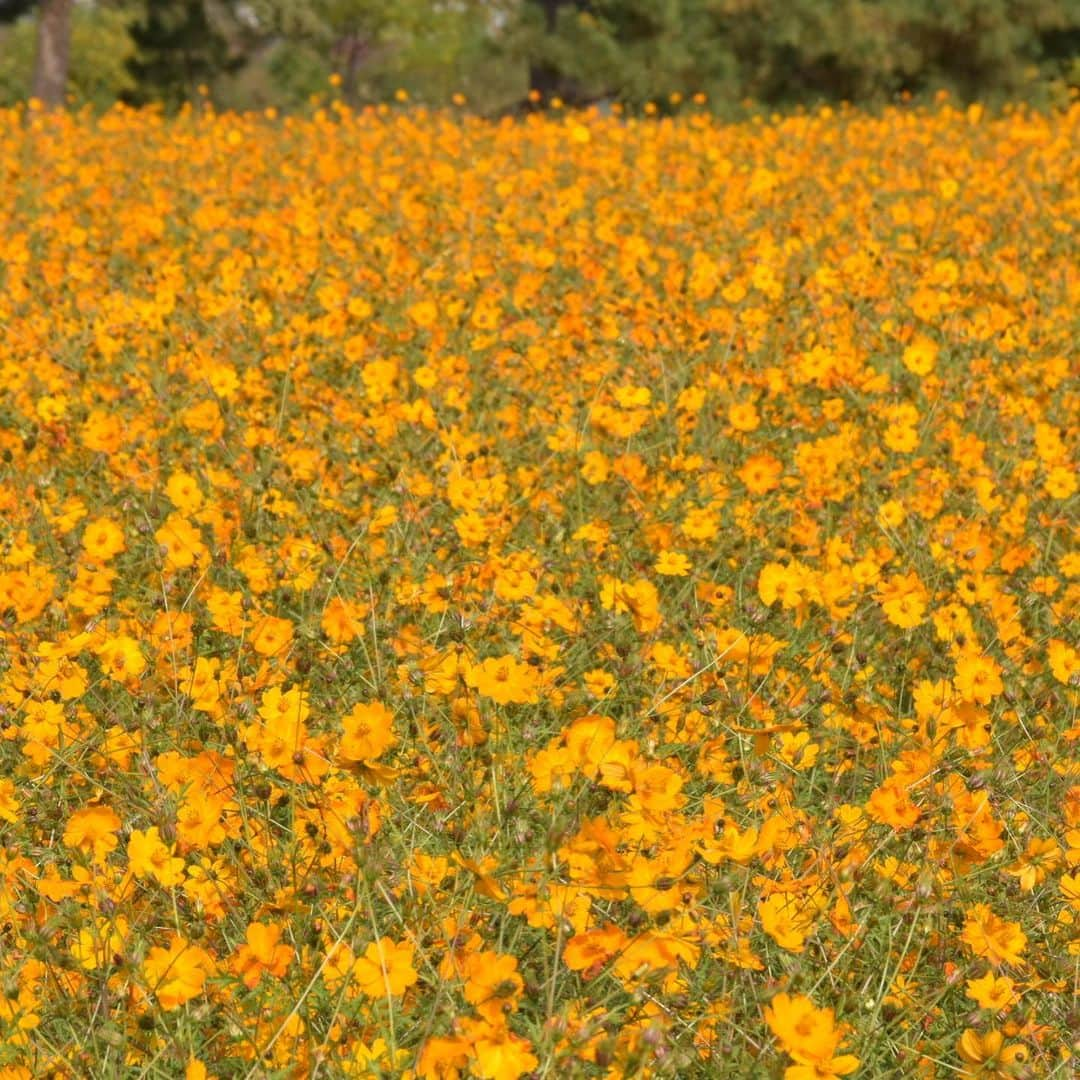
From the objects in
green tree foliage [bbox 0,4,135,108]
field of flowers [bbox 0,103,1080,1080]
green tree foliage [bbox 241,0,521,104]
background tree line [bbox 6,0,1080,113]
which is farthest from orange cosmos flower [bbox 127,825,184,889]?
green tree foliage [bbox 0,4,135,108]

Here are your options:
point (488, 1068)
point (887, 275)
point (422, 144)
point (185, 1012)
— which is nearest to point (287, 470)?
point (185, 1012)

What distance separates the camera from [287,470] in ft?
12.0

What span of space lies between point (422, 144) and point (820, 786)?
775cm

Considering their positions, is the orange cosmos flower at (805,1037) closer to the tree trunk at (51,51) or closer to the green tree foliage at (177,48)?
the tree trunk at (51,51)

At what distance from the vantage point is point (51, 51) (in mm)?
15023

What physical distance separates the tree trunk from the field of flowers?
1025 centimetres

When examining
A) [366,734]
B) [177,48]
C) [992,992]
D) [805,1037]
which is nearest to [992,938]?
[992,992]

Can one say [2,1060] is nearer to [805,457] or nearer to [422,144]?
[805,457]

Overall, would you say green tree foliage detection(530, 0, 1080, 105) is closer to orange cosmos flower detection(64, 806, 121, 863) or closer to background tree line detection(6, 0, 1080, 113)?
background tree line detection(6, 0, 1080, 113)

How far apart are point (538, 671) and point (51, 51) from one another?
14.8 meters

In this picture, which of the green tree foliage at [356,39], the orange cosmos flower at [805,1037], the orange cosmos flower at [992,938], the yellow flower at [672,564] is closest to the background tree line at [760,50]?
the green tree foliage at [356,39]

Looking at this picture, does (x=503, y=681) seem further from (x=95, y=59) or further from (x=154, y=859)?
(x=95, y=59)

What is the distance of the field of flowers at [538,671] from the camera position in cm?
188

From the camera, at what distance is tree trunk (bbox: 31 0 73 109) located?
1496cm
